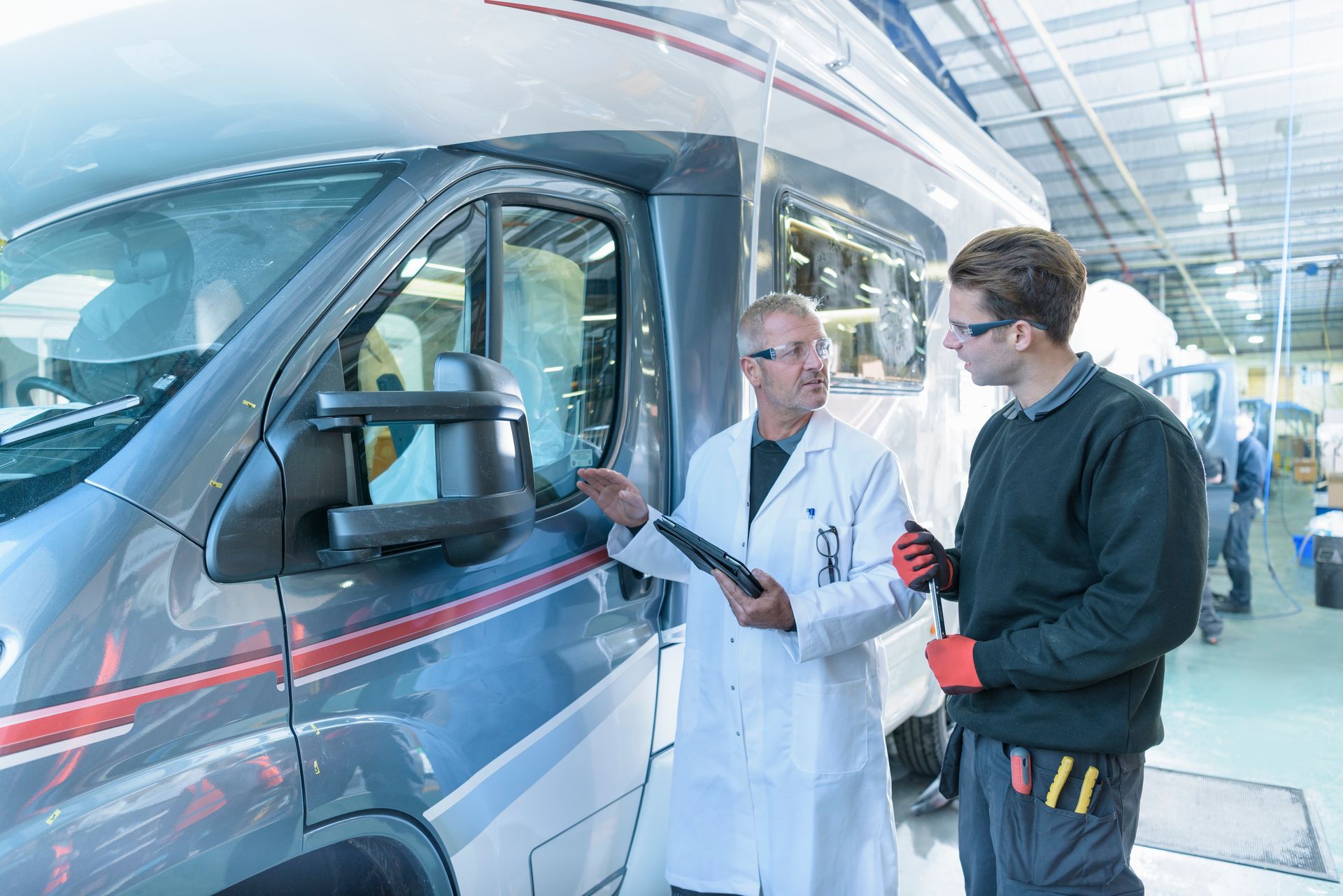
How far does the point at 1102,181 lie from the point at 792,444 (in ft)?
50.2

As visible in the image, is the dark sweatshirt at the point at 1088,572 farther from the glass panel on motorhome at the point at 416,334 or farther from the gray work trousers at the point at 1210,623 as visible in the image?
the gray work trousers at the point at 1210,623

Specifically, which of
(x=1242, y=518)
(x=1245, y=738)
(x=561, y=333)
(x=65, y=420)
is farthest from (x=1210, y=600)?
(x=65, y=420)

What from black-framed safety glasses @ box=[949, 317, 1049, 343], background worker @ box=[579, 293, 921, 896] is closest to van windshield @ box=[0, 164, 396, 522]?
background worker @ box=[579, 293, 921, 896]

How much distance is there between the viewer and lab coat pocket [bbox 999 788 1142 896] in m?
1.77

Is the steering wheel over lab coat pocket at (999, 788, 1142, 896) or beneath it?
over

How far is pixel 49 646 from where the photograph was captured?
1.27 m

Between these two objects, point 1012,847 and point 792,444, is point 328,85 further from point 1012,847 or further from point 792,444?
point 1012,847

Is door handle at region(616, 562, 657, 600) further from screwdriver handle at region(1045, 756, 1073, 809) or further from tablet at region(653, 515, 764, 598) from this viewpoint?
screwdriver handle at region(1045, 756, 1073, 809)

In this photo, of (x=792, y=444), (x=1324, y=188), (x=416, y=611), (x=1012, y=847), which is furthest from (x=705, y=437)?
(x=1324, y=188)

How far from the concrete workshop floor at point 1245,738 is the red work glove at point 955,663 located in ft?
6.41

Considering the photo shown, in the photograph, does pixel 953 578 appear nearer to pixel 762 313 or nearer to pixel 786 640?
pixel 786 640

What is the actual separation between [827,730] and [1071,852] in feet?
1.97

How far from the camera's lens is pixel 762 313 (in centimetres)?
236

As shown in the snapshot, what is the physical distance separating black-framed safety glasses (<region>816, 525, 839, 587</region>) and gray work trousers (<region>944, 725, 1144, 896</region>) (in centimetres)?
52
